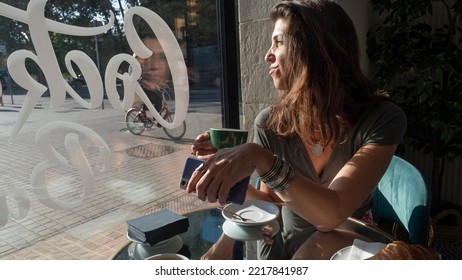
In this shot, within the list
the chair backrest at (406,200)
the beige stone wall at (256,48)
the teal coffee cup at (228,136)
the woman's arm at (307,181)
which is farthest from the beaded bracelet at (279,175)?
the beige stone wall at (256,48)

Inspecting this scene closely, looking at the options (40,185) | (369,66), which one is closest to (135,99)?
(40,185)

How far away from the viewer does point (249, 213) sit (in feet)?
3.84

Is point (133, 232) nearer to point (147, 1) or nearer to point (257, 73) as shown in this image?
point (257, 73)

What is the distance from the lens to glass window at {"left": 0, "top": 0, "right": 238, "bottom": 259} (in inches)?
78.1

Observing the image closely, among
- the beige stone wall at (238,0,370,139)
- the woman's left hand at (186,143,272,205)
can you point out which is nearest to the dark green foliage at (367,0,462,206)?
the beige stone wall at (238,0,370,139)

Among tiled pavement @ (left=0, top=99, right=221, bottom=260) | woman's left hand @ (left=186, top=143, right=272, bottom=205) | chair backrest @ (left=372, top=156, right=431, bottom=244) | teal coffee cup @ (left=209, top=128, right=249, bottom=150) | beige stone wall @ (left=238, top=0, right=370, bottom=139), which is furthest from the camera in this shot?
tiled pavement @ (left=0, top=99, right=221, bottom=260)

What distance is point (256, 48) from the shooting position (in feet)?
6.93

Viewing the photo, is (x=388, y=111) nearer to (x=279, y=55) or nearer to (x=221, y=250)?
(x=279, y=55)

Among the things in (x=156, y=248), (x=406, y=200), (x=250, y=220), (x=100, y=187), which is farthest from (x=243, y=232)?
(x=100, y=187)

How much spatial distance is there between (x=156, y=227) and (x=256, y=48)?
1.42 metres

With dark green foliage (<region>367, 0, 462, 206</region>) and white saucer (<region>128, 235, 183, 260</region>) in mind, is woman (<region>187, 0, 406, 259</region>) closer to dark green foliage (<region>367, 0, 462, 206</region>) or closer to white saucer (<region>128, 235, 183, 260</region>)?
white saucer (<region>128, 235, 183, 260</region>)

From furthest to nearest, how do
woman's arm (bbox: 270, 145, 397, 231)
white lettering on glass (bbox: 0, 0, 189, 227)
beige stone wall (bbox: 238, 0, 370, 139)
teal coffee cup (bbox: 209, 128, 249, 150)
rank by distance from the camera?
beige stone wall (bbox: 238, 0, 370, 139) → white lettering on glass (bbox: 0, 0, 189, 227) → teal coffee cup (bbox: 209, 128, 249, 150) → woman's arm (bbox: 270, 145, 397, 231)

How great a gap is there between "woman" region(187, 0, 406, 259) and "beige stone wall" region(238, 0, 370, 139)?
0.90 meters
